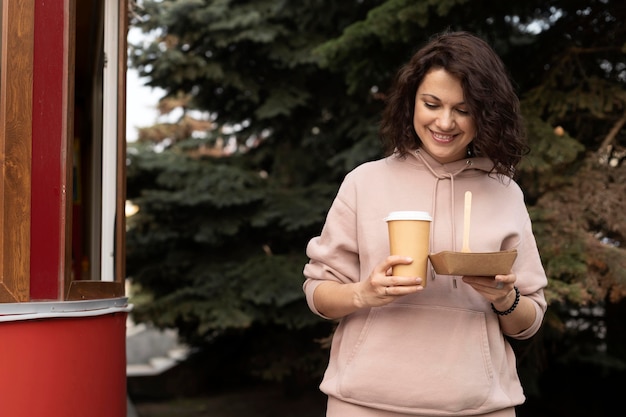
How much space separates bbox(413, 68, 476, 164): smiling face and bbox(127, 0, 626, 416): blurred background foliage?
3.84 meters

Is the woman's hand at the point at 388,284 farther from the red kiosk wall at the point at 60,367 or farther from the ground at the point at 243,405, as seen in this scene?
the ground at the point at 243,405

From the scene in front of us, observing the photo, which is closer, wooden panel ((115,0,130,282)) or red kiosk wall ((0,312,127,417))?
red kiosk wall ((0,312,127,417))

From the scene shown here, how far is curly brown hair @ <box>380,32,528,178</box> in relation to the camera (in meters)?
2.04

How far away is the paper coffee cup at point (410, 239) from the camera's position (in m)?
1.84

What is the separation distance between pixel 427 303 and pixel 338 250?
0.94ft

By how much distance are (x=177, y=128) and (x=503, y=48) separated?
7.38m

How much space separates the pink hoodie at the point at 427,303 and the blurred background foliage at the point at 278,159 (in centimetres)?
383

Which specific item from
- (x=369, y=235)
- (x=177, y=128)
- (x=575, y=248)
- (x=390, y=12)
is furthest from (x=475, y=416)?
(x=177, y=128)

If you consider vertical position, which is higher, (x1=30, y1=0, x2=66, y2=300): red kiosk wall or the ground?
(x1=30, y1=0, x2=66, y2=300): red kiosk wall

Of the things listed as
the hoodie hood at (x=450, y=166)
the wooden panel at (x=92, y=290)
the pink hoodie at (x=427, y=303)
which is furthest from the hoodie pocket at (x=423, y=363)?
the wooden panel at (x=92, y=290)

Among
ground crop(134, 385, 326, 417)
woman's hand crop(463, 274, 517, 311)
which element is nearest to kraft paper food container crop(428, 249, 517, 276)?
woman's hand crop(463, 274, 517, 311)

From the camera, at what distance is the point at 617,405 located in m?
9.11

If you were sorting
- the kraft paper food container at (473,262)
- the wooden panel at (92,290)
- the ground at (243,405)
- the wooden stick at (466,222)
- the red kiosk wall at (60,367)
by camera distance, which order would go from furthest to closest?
the ground at (243,405) < the wooden panel at (92,290) < the red kiosk wall at (60,367) < the wooden stick at (466,222) < the kraft paper food container at (473,262)

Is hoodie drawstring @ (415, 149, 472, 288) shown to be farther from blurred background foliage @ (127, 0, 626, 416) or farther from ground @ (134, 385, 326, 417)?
ground @ (134, 385, 326, 417)
